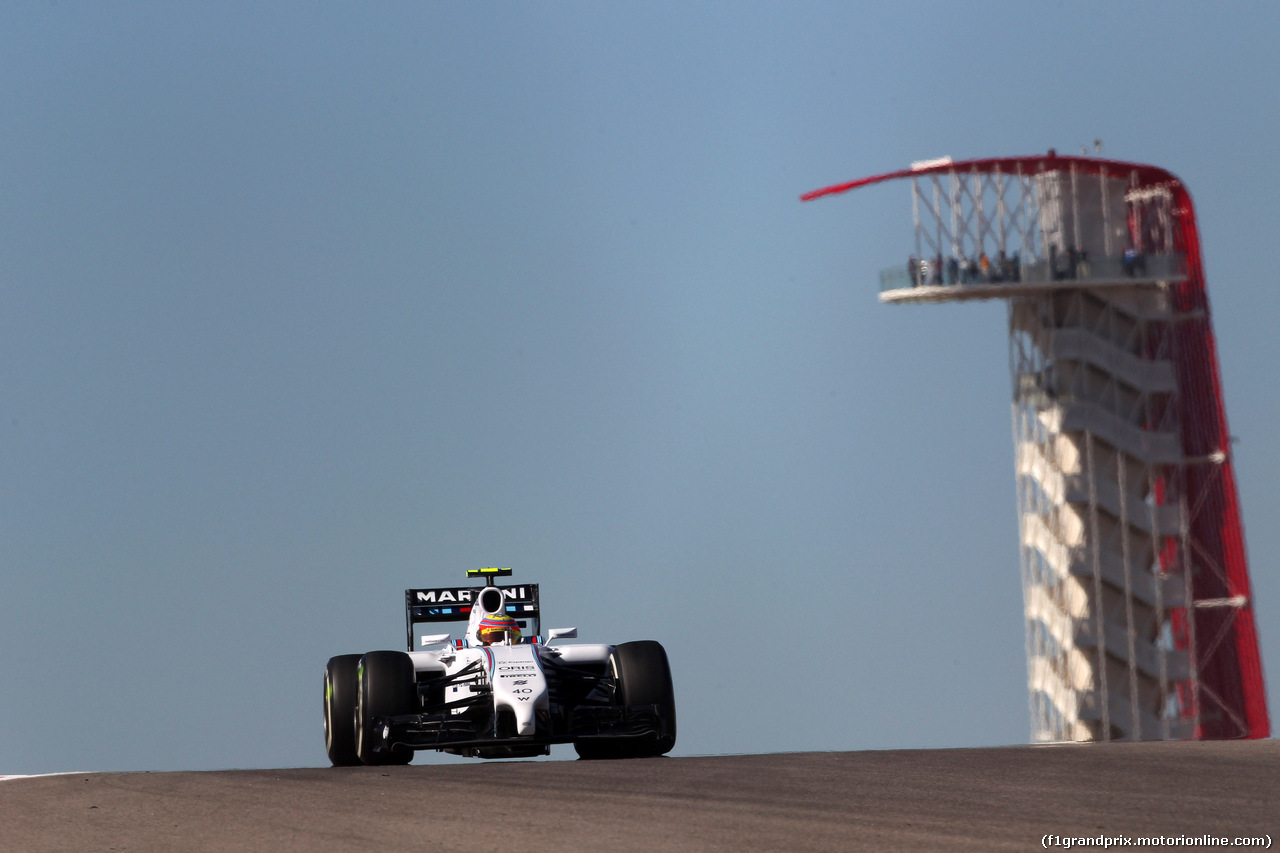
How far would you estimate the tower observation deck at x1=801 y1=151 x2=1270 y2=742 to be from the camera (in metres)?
65.1

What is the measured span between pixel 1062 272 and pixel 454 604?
44709 mm

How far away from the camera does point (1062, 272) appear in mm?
65062

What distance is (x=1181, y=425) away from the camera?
219 feet

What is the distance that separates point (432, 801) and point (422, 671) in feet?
23.7

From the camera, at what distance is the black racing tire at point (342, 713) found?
20.5 m

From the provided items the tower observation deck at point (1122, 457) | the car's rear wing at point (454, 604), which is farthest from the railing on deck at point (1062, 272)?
the car's rear wing at point (454, 604)

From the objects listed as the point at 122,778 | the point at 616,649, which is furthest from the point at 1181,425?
the point at 122,778

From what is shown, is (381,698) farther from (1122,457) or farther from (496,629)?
(1122,457)

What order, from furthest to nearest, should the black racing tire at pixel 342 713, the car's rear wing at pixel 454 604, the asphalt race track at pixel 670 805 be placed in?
the car's rear wing at pixel 454 604 < the black racing tire at pixel 342 713 < the asphalt race track at pixel 670 805

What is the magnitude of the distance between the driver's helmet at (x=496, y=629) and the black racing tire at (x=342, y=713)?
5.20ft

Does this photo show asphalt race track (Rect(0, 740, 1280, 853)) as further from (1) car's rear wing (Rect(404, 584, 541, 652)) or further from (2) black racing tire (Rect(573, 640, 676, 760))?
(1) car's rear wing (Rect(404, 584, 541, 652))

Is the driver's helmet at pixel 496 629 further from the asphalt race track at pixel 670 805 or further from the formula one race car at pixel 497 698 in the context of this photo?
the asphalt race track at pixel 670 805

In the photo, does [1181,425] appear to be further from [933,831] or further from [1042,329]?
[933,831]

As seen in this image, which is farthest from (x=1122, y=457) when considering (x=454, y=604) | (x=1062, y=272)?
(x=454, y=604)
